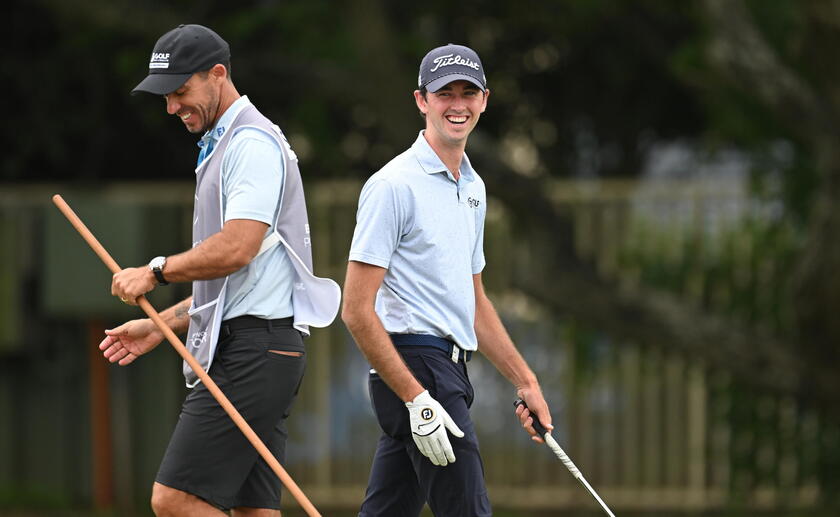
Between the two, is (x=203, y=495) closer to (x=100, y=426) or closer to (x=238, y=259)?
(x=238, y=259)

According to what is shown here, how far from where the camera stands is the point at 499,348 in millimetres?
5836

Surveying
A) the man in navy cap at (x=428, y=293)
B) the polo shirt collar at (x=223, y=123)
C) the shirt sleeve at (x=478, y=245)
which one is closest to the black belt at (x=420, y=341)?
the man in navy cap at (x=428, y=293)

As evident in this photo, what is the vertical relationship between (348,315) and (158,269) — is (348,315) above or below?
below

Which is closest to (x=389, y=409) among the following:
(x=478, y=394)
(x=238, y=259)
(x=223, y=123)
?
(x=238, y=259)

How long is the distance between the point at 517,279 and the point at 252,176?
5.90m

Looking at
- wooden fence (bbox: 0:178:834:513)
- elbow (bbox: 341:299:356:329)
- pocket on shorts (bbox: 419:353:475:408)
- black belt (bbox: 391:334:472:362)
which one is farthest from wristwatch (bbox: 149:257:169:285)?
wooden fence (bbox: 0:178:834:513)

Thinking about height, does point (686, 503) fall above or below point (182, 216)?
below

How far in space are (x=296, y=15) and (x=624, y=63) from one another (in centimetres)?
299

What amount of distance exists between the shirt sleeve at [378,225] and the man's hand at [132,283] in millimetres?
675

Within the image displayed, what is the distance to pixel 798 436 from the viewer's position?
11523 millimetres

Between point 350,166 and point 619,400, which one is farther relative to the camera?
point 350,166

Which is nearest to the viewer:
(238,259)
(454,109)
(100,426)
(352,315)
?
(238,259)

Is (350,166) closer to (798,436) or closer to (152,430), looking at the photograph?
(152,430)

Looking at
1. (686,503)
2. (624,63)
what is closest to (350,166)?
(624,63)
